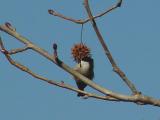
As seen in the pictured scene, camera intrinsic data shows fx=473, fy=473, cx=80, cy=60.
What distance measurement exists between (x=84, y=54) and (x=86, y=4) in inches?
29.8

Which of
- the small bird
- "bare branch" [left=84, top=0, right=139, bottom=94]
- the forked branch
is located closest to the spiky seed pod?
the small bird

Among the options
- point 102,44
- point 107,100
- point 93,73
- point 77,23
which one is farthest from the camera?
point 93,73

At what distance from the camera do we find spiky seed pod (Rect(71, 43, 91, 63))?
3129 millimetres

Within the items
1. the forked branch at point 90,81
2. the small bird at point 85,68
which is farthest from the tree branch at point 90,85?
the small bird at point 85,68

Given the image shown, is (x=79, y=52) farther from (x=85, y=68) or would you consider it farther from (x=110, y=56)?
(x=110, y=56)

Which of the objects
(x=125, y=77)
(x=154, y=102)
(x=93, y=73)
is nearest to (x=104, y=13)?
(x=125, y=77)

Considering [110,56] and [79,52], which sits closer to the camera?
[110,56]

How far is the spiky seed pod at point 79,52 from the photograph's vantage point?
123 inches

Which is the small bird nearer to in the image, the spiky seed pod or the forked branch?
the spiky seed pod

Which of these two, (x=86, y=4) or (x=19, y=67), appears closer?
(x=86, y=4)

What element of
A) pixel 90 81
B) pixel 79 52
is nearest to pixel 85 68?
pixel 79 52

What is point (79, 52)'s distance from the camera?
3.13 metres

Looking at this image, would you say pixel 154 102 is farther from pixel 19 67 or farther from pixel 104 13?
pixel 19 67

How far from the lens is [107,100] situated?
102 inches
